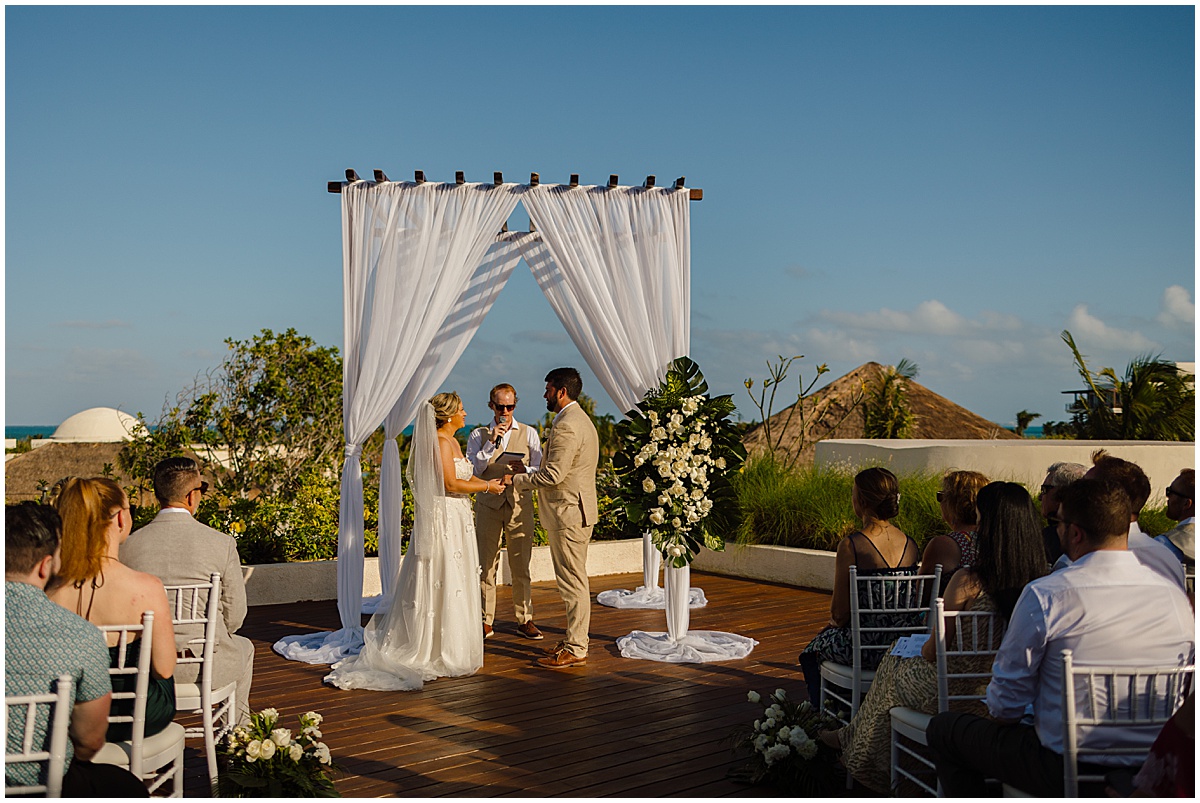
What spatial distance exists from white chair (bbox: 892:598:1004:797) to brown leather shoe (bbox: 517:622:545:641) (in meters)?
3.38

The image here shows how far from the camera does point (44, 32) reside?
1246cm

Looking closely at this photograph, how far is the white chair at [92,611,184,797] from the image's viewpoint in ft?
9.55

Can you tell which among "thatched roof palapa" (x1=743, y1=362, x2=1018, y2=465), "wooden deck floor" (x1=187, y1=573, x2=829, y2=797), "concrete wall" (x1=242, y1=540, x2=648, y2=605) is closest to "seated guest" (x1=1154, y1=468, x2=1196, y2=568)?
"wooden deck floor" (x1=187, y1=573, x2=829, y2=797)

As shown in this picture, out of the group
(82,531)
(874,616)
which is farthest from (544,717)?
(82,531)

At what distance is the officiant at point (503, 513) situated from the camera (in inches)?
260

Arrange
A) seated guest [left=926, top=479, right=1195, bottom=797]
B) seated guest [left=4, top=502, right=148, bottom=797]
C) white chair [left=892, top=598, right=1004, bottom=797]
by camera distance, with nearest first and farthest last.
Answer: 1. seated guest [left=4, top=502, right=148, bottom=797]
2. seated guest [left=926, top=479, right=1195, bottom=797]
3. white chair [left=892, top=598, right=1004, bottom=797]

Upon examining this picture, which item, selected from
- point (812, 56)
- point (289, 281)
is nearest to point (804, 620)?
point (812, 56)

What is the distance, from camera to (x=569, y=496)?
19.6 feet

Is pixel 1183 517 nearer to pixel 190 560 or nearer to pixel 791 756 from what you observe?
pixel 791 756

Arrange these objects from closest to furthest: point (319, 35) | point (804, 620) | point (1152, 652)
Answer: point (1152, 652)
point (804, 620)
point (319, 35)

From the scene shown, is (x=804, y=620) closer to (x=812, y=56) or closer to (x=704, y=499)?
(x=704, y=499)

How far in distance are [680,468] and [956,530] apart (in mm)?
2030

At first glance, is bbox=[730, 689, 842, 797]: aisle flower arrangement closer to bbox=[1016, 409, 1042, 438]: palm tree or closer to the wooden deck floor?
the wooden deck floor

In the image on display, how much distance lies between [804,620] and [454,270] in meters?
3.28
